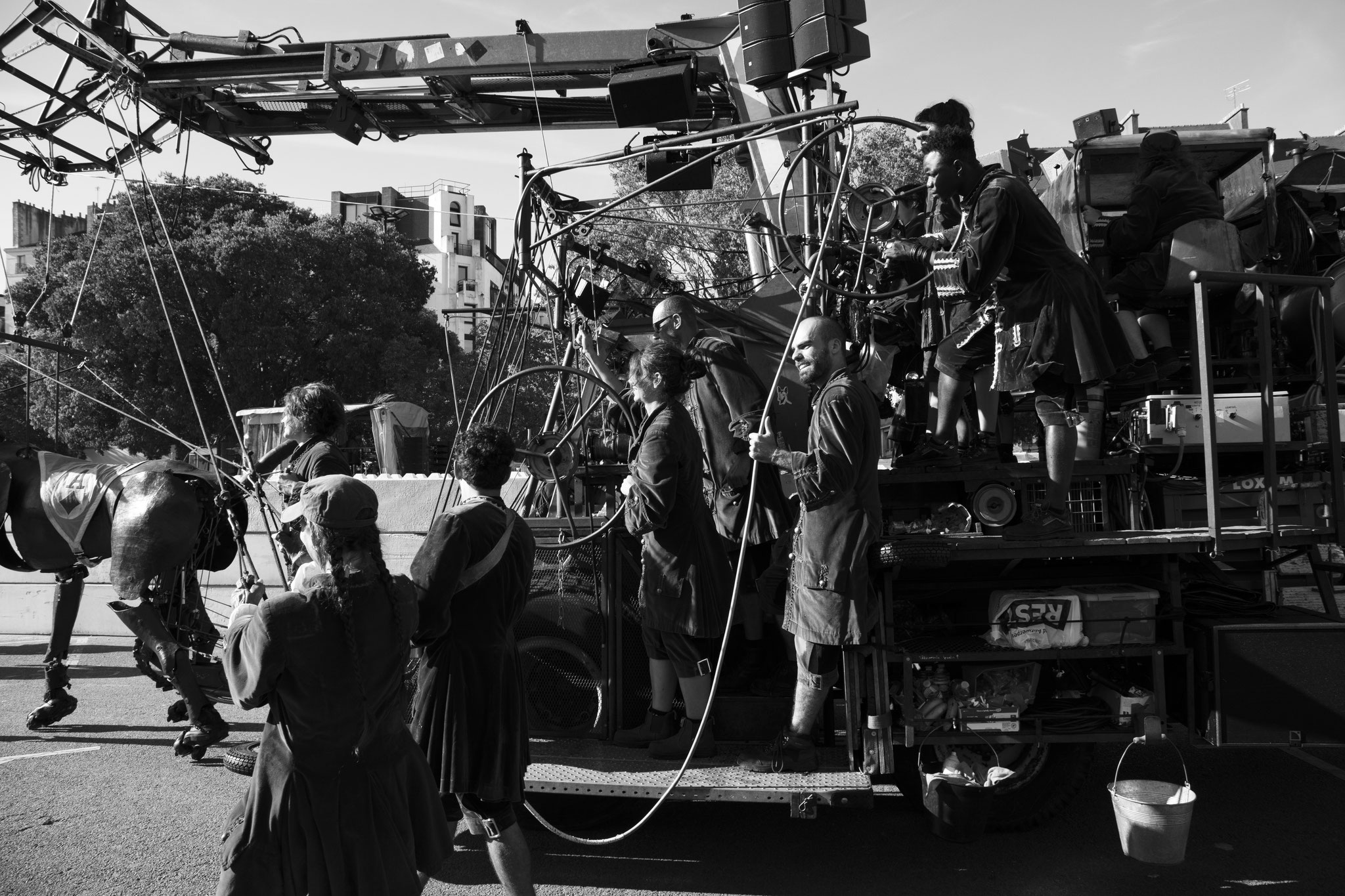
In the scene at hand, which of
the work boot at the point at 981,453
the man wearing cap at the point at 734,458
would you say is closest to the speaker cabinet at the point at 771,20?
the man wearing cap at the point at 734,458

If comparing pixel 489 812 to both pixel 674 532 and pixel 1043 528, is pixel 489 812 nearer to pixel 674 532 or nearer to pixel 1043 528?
pixel 674 532

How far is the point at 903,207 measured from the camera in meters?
6.37

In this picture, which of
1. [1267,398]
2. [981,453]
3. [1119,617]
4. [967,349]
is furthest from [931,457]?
[1267,398]

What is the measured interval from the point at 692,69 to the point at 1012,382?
3439mm

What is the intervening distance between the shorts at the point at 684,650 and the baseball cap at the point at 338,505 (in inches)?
77.0

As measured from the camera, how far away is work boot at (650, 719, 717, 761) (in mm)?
4262

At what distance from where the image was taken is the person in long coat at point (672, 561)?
13.9 ft

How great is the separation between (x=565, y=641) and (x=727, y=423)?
4.56 feet

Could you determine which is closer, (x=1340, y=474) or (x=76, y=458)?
(x=1340, y=474)

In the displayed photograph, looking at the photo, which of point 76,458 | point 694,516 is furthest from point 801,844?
point 76,458

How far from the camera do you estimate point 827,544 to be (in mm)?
3975

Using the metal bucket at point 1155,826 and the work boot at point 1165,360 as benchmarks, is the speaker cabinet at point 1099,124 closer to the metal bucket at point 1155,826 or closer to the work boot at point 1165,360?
the work boot at point 1165,360

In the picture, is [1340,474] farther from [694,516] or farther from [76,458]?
[76,458]

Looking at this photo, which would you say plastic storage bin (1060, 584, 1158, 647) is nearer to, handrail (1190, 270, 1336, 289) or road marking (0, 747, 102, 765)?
handrail (1190, 270, 1336, 289)
